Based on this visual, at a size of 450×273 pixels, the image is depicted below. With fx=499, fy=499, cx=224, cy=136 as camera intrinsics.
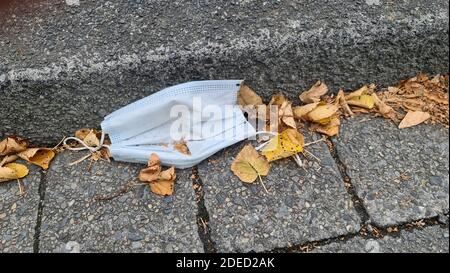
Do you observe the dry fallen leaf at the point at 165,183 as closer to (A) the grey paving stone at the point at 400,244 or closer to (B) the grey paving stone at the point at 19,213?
(B) the grey paving stone at the point at 19,213

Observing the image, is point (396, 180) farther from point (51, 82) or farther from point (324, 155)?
point (51, 82)

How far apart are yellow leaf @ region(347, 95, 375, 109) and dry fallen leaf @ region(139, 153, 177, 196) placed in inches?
27.6

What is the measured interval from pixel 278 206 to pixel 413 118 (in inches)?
24.0

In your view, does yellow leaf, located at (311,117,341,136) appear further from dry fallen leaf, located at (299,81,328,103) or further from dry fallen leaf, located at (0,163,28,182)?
dry fallen leaf, located at (0,163,28,182)

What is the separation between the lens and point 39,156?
1.75 metres

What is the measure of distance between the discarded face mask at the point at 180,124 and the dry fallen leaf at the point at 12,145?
0.97 feet

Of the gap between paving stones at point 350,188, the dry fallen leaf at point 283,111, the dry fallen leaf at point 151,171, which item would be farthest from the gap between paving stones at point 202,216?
the gap between paving stones at point 350,188

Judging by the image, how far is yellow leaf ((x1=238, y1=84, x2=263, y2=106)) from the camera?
69.2 inches

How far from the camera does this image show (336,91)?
72.3 inches

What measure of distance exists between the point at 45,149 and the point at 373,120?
117cm

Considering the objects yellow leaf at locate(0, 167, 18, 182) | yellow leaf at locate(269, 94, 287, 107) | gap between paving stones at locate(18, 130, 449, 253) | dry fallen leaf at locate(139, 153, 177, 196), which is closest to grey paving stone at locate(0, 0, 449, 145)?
yellow leaf at locate(269, 94, 287, 107)

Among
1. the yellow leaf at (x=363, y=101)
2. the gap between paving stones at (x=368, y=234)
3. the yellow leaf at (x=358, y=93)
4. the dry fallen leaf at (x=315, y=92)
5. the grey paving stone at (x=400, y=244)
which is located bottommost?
the grey paving stone at (x=400, y=244)

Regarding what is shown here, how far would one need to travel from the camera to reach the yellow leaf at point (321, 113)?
175 cm
